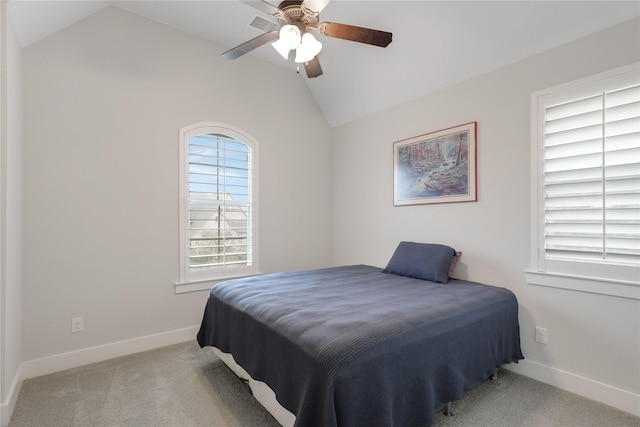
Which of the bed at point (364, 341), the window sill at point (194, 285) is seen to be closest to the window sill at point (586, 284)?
the bed at point (364, 341)

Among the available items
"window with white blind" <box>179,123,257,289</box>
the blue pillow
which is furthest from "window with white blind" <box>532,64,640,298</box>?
"window with white blind" <box>179,123,257,289</box>

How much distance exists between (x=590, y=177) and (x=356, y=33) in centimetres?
189

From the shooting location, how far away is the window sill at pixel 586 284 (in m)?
1.89

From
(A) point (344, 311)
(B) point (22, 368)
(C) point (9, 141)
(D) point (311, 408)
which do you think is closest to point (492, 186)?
(A) point (344, 311)

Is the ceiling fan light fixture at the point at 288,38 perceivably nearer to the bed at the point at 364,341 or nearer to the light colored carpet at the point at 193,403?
the bed at the point at 364,341

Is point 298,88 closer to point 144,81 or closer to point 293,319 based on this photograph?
point 144,81

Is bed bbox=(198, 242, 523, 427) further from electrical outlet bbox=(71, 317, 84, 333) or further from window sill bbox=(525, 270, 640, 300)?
electrical outlet bbox=(71, 317, 84, 333)

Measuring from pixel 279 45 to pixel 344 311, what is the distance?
1.72 metres

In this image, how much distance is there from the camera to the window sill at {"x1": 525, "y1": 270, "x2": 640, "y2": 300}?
1887mm

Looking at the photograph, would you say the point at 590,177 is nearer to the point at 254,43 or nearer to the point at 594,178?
the point at 594,178

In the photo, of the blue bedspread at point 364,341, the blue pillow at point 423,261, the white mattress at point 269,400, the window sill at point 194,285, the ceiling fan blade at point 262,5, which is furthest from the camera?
the window sill at point 194,285

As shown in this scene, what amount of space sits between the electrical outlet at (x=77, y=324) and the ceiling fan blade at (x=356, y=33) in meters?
3.02

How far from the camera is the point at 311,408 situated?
1301 mm

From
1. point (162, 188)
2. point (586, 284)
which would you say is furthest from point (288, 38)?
point (586, 284)
